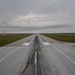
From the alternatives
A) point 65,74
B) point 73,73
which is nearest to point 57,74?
point 65,74

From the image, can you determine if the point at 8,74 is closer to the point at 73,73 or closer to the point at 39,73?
the point at 39,73

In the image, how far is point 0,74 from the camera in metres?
6.92

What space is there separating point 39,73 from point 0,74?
8.54 feet

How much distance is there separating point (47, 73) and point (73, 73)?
1.77 meters

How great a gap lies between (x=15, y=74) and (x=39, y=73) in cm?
156

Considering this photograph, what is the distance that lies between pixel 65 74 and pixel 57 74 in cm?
53

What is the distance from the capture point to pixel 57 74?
672cm

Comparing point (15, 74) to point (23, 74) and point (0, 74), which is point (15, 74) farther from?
point (0, 74)

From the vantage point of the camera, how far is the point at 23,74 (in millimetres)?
6594

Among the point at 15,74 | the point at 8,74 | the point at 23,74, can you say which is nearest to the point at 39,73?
the point at 23,74

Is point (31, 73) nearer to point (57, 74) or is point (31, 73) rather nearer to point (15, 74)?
point (15, 74)

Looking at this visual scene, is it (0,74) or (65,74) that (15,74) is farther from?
(65,74)

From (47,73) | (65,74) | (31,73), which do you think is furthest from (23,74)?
(65,74)

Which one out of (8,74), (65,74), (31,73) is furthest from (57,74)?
(8,74)
